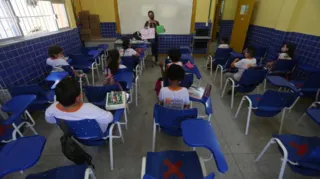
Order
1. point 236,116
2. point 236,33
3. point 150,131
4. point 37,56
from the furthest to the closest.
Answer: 1. point 236,33
2. point 37,56
3. point 236,116
4. point 150,131

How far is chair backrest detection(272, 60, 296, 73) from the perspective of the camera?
2859 mm

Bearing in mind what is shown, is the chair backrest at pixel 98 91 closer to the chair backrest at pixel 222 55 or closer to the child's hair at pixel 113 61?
the child's hair at pixel 113 61

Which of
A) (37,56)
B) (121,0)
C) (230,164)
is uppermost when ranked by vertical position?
(121,0)

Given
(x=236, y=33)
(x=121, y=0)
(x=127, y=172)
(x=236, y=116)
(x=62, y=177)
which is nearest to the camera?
(x=62, y=177)

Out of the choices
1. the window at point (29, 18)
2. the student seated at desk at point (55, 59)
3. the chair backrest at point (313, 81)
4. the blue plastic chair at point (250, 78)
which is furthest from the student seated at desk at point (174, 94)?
the window at point (29, 18)

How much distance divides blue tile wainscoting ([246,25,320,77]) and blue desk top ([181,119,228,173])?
322 cm

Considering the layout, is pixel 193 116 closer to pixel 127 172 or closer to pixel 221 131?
pixel 127 172

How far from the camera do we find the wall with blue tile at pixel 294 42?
293 centimetres

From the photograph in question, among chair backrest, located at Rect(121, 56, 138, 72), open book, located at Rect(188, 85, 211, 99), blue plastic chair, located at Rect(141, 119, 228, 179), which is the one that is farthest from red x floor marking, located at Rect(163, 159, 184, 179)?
chair backrest, located at Rect(121, 56, 138, 72)

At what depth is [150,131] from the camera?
2150 millimetres

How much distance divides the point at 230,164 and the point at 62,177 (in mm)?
1584

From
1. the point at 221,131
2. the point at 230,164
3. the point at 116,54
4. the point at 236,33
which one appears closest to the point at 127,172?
the point at 230,164

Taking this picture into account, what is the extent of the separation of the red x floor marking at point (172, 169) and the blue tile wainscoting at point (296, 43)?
340cm

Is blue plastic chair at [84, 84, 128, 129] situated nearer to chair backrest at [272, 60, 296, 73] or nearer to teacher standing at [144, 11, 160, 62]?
chair backrest at [272, 60, 296, 73]
